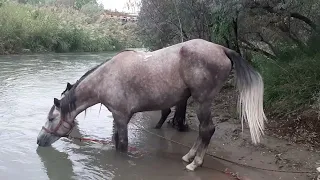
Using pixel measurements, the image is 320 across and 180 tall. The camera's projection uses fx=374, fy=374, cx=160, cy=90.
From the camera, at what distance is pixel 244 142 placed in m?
5.99

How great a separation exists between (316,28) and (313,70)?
1364 millimetres

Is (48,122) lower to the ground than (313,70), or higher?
lower

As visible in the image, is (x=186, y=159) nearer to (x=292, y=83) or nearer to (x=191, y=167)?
(x=191, y=167)

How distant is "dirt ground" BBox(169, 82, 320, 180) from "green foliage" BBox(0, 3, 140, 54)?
61.5 ft

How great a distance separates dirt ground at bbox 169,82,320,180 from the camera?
497 centimetres

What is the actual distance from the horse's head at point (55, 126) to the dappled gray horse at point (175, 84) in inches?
10.7

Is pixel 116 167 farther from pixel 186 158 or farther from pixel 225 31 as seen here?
pixel 225 31

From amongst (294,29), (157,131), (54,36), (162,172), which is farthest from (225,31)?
(54,36)

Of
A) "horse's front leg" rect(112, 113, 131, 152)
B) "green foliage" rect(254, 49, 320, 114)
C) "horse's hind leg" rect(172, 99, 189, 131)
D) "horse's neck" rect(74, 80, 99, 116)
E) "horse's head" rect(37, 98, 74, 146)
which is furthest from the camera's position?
"horse's hind leg" rect(172, 99, 189, 131)

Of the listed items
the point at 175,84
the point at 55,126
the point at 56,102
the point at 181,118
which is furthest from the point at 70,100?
the point at 181,118

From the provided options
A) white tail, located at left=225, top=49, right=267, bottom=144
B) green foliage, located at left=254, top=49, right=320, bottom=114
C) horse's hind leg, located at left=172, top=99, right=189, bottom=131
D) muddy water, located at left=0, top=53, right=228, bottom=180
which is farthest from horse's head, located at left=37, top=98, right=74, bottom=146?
green foliage, located at left=254, top=49, right=320, bottom=114

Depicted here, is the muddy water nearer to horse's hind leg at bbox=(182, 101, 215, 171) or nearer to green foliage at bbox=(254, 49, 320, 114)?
horse's hind leg at bbox=(182, 101, 215, 171)

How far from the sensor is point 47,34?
26609mm

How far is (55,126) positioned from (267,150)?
126 inches
